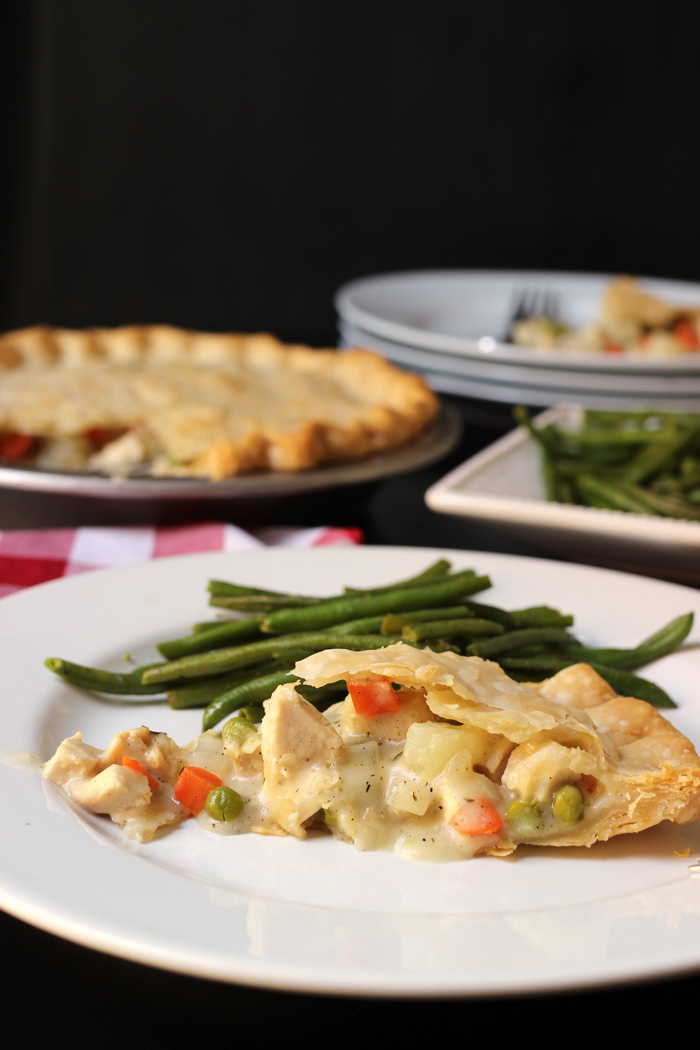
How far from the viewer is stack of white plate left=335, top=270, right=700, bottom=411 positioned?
A: 16.0 ft

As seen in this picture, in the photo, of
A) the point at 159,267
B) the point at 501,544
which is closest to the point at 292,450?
the point at 501,544

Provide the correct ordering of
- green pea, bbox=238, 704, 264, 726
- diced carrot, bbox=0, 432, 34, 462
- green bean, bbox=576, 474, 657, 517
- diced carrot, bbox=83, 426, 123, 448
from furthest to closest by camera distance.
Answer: diced carrot, bbox=83, 426, 123, 448 < diced carrot, bbox=0, 432, 34, 462 < green bean, bbox=576, 474, 657, 517 < green pea, bbox=238, 704, 264, 726

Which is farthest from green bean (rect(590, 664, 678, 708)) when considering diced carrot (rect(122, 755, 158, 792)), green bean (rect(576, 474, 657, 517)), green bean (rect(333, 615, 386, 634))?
green bean (rect(576, 474, 657, 517))

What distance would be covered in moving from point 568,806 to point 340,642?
0.70m

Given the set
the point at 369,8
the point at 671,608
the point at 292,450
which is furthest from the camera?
the point at 369,8

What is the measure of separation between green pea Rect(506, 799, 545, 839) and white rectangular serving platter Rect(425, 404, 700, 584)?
143cm

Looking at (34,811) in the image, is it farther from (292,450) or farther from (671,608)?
(292,450)

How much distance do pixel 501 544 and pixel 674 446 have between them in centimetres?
79

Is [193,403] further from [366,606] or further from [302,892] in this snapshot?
[302,892]

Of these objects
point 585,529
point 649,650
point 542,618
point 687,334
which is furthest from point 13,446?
point 687,334

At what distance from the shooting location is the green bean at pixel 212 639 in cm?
249

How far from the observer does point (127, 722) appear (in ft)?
7.54

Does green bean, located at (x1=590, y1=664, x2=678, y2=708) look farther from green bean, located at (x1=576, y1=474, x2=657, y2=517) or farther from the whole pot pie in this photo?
the whole pot pie

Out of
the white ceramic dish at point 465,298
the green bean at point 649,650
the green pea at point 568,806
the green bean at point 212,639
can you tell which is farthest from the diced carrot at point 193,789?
the white ceramic dish at point 465,298
